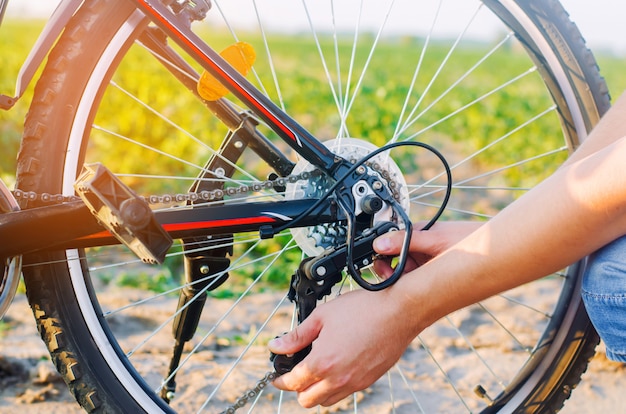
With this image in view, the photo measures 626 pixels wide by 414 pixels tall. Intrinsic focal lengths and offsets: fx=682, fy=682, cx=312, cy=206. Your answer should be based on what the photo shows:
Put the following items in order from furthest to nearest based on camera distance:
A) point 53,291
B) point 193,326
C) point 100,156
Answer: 1. point 100,156
2. point 193,326
3. point 53,291

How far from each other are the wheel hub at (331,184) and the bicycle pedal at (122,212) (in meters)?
0.39

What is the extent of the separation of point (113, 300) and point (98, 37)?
1615 mm

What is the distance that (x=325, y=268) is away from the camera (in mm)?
1460

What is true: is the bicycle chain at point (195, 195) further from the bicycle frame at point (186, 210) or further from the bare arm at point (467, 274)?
the bare arm at point (467, 274)

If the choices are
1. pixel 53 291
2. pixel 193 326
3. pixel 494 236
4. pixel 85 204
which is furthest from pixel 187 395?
pixel 494 236

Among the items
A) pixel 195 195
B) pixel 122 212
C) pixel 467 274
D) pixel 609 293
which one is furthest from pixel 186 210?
pixel 609 293

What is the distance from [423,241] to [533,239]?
0.31 metres

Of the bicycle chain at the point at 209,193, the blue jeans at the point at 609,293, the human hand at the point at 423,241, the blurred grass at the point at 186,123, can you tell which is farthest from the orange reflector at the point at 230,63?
the blurred grass at the point at 186,123

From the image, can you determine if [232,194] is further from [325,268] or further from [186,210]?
[325,268]

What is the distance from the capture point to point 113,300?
9.18 feet

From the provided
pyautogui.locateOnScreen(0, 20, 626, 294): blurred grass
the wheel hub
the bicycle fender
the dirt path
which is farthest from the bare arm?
pyautogui.locateOnScreen(0, 20, 626, 294): blurred grass

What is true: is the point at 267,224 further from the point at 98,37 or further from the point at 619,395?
the point at 619,395

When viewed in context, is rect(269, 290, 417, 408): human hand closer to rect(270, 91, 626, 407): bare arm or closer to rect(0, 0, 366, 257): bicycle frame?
rect(270, 91, 626, 407): bare arm

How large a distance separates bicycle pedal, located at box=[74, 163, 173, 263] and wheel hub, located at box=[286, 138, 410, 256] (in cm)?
39
